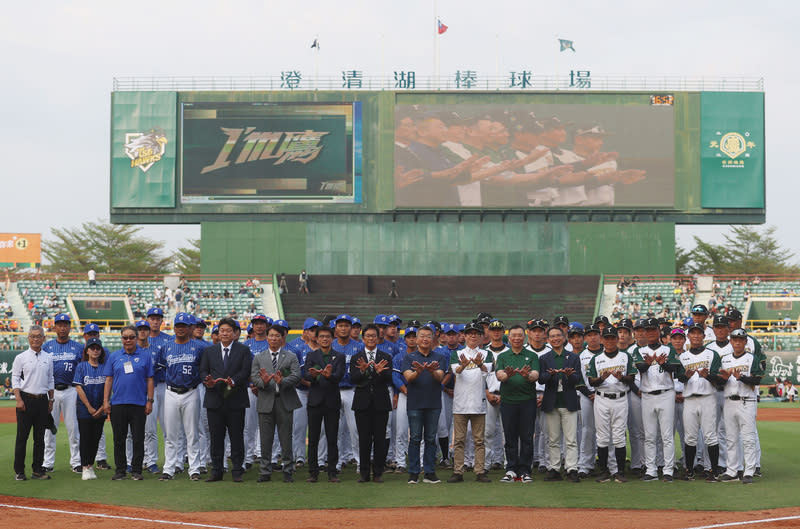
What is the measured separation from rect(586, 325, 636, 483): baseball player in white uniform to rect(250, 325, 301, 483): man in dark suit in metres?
3.92

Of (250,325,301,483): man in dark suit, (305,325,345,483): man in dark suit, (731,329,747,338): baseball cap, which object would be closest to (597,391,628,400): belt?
(731,329,747,338): baseball cap

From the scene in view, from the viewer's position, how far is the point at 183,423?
483 inches

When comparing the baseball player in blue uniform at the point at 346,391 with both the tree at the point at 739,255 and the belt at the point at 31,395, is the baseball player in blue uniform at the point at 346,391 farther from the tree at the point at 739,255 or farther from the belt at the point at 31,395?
the tree at the point at 739,255

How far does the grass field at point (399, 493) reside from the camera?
10016mm

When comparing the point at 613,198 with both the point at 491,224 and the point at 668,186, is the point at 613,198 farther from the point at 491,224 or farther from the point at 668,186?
the point at 491,224

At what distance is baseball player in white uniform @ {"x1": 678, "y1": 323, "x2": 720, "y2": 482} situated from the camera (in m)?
11.9

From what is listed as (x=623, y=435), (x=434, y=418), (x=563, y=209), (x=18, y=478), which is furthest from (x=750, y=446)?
(x=563, y=209)

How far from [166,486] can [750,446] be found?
289 inches

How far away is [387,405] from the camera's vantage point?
11.9 m

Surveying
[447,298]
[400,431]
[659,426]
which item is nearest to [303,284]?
[447,298]

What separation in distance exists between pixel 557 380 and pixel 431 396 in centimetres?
171

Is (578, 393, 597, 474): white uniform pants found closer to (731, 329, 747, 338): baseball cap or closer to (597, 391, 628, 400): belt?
(597, 391, 628, 400): belt

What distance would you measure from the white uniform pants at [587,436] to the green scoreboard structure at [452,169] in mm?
32205

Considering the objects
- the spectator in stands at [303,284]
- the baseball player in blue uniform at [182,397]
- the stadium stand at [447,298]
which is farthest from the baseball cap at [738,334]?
the spectator in stands at [303,284]
